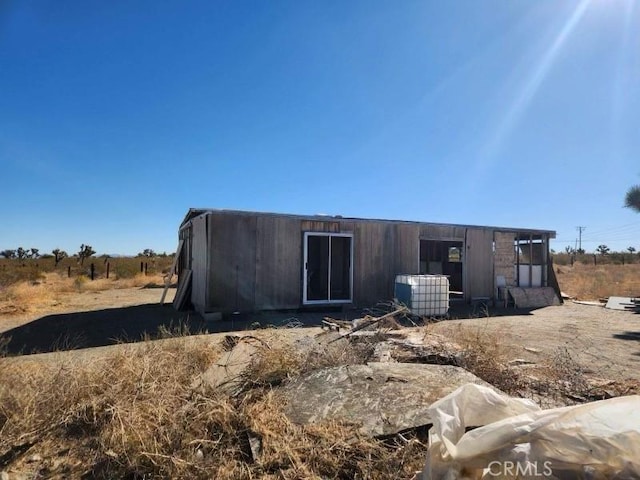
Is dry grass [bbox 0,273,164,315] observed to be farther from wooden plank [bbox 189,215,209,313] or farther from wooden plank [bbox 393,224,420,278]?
wooden plank [bbox 393,224,420,278]

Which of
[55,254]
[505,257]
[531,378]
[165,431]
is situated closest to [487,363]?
[531,378]

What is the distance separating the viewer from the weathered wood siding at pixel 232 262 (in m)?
9.65

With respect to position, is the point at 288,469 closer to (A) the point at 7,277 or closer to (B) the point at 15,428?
(B) the point at 15,428

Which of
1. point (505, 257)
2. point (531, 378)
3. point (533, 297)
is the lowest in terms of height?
point (533, 297)

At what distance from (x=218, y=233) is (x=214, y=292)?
1.49m

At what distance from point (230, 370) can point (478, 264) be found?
11.4 m

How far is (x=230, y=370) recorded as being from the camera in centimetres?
397

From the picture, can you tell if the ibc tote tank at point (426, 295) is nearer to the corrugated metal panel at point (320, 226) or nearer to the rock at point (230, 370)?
Result: the corrugated metal panel at point (320, 226)

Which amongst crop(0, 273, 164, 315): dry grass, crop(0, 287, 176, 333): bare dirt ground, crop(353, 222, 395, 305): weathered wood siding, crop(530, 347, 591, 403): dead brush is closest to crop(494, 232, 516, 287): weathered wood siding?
crop(353, 222, 395, 305): weathered wood siding

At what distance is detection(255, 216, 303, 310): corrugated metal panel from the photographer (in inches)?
402

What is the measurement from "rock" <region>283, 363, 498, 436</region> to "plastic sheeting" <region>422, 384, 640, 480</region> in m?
0.85

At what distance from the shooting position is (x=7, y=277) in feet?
66.2

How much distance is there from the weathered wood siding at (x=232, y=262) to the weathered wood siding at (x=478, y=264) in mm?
7428

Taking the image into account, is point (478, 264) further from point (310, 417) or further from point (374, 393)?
point (310, 417)
